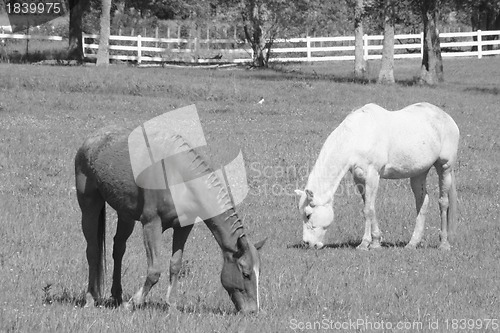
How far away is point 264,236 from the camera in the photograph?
43.5 feet

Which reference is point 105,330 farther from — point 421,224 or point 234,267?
point 421,224

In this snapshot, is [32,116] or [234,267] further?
[32,116]

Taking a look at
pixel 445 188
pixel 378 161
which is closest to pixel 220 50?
pixel 445 188

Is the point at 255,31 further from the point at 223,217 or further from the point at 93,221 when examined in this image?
the point at 223,217

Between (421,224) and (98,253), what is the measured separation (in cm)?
608

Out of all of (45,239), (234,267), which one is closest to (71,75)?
(45,239)

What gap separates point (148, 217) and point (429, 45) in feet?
109

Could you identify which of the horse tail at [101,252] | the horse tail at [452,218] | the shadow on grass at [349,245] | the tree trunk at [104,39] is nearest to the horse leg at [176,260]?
the horse tail at [101,252]

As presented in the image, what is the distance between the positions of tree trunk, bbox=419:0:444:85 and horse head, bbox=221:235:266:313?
32.0 meters

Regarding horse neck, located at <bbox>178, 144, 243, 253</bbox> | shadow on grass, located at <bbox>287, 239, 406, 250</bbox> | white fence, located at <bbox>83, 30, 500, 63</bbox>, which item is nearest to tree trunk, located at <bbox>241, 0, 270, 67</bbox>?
white fence, located at <bbox>83, 30, 500, 63</bbox>

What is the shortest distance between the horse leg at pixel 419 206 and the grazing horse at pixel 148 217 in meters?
5.44

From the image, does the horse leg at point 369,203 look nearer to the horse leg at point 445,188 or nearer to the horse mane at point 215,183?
the horse leg at point 445,188

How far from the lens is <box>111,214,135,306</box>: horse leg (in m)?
8.85

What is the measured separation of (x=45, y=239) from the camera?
12.1m
